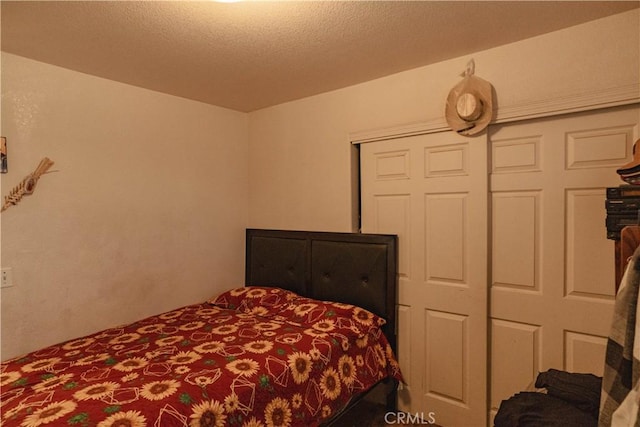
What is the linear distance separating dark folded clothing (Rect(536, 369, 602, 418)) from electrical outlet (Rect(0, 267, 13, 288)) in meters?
2.61

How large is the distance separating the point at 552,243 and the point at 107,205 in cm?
271

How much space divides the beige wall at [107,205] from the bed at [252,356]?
0.21 meters

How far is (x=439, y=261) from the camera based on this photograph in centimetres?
221

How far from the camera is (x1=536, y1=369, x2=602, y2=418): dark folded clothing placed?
1.12m

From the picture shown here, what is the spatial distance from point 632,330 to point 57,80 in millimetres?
2855

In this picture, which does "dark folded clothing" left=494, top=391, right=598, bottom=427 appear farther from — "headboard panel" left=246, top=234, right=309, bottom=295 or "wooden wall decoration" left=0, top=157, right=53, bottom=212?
"wooden wall decoration" left=0, top=157, right=53, bottom=212

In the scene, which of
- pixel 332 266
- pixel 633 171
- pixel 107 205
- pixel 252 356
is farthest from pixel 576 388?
pixel 107 205

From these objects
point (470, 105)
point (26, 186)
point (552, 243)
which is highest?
point (470, 105)

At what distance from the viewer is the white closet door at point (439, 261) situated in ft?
6.76

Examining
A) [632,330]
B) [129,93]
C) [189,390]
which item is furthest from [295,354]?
[129,93]

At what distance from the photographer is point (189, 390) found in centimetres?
143

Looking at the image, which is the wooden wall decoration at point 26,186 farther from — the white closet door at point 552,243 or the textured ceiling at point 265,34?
the white closet door at point 552,243

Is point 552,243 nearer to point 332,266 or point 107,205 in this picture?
point 332,266

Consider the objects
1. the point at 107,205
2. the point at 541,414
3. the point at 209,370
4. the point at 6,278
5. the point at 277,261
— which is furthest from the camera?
the point at 277,261
